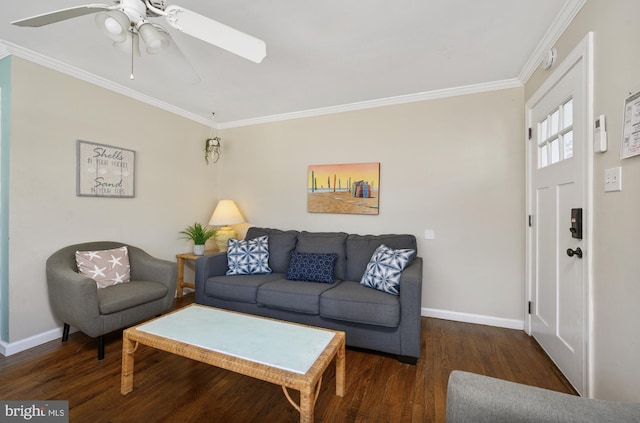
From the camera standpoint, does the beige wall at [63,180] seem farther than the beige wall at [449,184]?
No

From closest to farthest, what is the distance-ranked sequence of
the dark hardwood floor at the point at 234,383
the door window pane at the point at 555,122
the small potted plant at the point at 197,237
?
the dark hardwood floor at the point at 234,383
the door window pane at the point at 555,122
the small potted plant at the point at 197,237

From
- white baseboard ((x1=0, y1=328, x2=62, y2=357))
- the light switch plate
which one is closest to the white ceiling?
the light switch plate

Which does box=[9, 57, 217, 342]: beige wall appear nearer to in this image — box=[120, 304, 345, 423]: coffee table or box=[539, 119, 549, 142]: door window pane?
box=[120, 304, 345, 423]: coffee table

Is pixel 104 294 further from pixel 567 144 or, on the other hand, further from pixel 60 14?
pixel 567 144

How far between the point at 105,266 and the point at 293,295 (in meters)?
1.73

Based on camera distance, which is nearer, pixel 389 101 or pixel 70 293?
pixel 70 293

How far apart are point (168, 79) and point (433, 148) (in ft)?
9.21

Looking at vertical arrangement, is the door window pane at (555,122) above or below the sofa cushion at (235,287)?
above

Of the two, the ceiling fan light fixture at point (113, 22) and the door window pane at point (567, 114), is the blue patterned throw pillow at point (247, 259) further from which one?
the door window pane at point (567, 114)

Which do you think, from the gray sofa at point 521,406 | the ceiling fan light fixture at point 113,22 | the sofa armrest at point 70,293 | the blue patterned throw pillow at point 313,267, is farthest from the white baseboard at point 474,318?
the ceiling fan light fixture at point 113,22

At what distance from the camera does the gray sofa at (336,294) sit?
6.83 ft

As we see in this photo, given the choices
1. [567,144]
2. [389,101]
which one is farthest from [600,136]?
[389,101]

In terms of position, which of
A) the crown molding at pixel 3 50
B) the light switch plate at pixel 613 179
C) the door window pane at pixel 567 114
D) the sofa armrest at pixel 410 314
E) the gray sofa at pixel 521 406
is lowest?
the sofa armrest at pixel 410 314

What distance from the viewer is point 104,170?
8.89 ft
